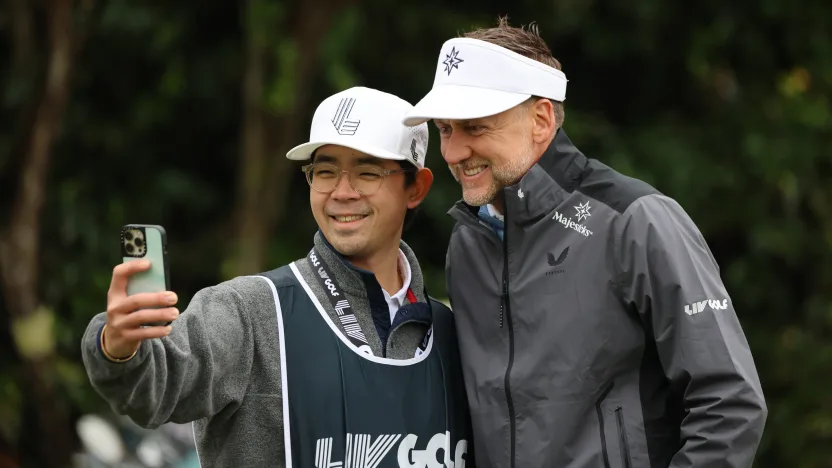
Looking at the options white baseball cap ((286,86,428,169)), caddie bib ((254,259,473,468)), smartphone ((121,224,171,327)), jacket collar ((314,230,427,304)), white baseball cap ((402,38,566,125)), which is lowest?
caddie bib ((254,259,473,468))

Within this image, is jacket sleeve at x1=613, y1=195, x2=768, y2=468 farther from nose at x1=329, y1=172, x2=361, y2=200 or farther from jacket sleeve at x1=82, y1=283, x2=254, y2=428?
jacket sleeve at x1=82, y1=283, x2=254, y2=428

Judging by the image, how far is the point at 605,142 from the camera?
8.15 metres

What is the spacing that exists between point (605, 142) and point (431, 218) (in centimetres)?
132

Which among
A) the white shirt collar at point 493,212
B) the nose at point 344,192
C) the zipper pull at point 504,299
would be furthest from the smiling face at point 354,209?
the zipper pull at point 504,299

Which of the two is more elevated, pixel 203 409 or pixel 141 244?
pixel 141 244

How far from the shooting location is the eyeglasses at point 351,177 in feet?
9.87

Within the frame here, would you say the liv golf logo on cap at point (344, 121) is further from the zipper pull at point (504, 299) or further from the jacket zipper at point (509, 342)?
the zipper pull at point (504, 299)

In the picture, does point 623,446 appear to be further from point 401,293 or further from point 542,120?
point 542,120

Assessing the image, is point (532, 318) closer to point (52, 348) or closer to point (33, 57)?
point (52, 348)

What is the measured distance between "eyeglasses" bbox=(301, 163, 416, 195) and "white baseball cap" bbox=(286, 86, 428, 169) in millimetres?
52

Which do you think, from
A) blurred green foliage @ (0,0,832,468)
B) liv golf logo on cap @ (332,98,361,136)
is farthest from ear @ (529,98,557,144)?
blurred green foliage @ (0,0,832,468)

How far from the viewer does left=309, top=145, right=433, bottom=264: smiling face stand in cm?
299

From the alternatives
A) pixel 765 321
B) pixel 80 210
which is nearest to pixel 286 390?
pixel 80 210

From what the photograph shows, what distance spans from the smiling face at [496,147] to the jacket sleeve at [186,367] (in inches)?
27.7
